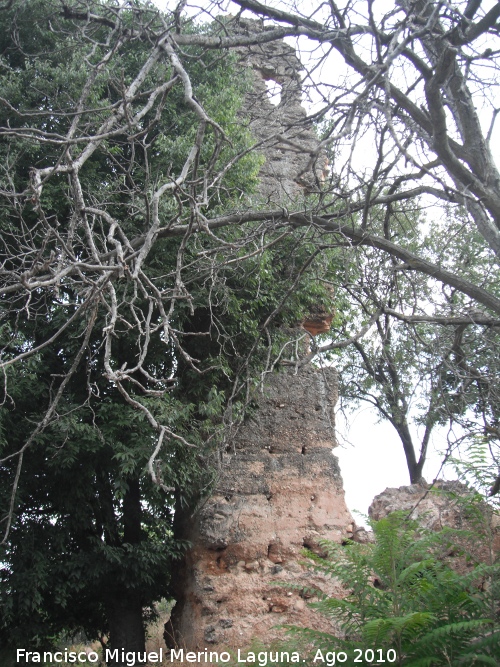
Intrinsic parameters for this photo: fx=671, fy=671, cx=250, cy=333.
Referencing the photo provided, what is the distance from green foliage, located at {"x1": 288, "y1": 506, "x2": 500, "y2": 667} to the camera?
366 centimetres

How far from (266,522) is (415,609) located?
2963mm

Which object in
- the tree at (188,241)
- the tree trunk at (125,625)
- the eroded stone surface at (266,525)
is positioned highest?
the tree at (188,241)

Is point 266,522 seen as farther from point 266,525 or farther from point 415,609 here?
point 415,609

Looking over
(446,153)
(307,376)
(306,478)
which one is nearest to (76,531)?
(306,478)

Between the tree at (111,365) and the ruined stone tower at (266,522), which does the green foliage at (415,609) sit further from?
the tree at (111,365)

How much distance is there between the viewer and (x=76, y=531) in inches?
260

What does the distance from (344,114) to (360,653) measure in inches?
138

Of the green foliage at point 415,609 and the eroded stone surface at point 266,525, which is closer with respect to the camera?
the green foliage at point 415,609

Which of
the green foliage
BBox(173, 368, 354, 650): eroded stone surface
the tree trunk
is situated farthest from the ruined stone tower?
the green foliage

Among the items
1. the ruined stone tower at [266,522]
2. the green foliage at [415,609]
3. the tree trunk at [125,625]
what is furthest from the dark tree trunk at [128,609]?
the green foliage at [415,609]

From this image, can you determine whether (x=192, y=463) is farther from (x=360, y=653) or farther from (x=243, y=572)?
(x=360, y=653)

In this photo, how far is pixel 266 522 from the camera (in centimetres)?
702

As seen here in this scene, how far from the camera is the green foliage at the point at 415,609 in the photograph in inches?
144

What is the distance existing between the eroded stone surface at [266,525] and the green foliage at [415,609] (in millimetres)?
1675
